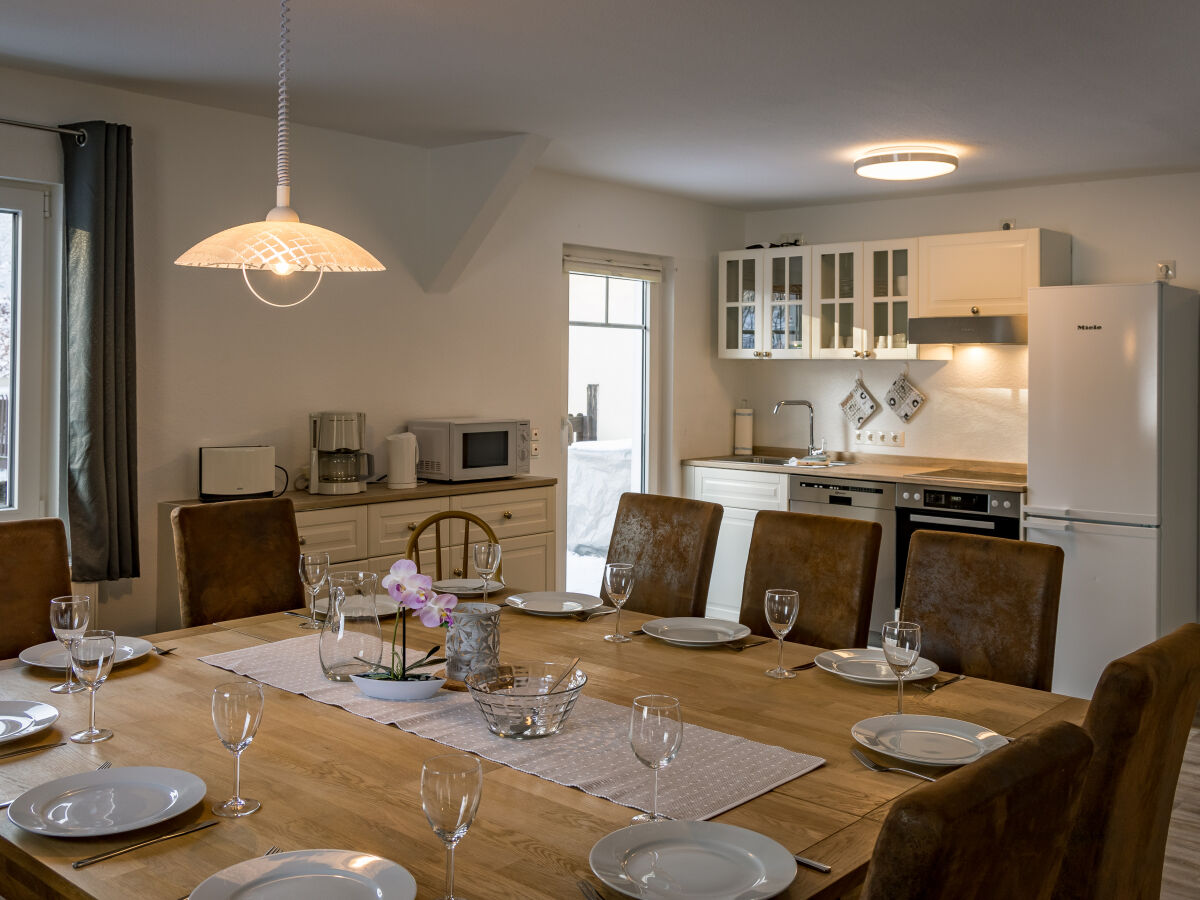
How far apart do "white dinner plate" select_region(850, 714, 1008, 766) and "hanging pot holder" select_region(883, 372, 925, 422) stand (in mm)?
4063

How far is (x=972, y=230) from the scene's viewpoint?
17.7 feet

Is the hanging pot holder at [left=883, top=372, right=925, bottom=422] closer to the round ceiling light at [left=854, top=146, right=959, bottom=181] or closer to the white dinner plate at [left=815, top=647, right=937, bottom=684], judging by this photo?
the round ceiling light at [left=854, top=146, right=959, bottom=181]

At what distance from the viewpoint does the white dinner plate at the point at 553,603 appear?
2617 mm

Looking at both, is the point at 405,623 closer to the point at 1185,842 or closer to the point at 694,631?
the point at 694,631

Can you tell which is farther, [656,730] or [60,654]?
[60,654]

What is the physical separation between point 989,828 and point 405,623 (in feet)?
3.80

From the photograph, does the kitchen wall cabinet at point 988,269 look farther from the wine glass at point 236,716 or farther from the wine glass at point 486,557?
the wine glass at point 236,716

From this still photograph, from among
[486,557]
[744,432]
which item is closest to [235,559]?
[486,557]

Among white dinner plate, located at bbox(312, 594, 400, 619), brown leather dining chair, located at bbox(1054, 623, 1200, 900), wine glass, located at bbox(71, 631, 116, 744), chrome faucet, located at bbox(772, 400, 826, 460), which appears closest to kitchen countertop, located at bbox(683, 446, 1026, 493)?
chrome faucet, located at bbox(772, 400, 826, 460)

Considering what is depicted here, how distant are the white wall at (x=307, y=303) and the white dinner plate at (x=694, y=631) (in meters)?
2.12

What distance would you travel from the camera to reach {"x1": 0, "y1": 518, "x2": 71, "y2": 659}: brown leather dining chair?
249cm

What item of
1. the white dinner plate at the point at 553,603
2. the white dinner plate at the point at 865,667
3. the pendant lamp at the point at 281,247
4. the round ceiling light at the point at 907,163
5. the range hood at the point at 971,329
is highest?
the round ceiling light at the point at 907,163

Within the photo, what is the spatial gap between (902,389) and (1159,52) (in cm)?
274

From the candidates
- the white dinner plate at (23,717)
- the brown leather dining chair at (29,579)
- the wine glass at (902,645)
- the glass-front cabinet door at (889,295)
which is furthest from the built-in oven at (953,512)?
the white dinner plate at (23,717)
